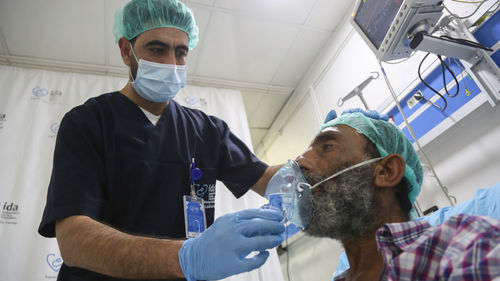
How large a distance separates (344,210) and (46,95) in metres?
2.70

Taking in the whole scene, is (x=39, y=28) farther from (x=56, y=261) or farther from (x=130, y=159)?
(x=130, y=159)

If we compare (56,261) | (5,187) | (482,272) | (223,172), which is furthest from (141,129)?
(5,187)

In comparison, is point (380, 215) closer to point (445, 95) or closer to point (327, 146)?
point (327, 146)

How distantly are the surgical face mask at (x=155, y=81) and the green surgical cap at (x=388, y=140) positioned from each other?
0.74 metres

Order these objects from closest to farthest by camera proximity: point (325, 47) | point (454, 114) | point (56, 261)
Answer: point (454, 114) < point (56, 261) < point (325, 47)

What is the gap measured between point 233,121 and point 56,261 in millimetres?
1800

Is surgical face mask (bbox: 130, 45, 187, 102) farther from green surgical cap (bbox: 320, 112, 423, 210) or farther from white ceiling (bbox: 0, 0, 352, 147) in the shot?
white ceiling (bbox: 0, 0, 352, 147)

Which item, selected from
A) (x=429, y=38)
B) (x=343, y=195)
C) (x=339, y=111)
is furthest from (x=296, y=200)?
(x=339, y=111)

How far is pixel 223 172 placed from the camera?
1.54 metres

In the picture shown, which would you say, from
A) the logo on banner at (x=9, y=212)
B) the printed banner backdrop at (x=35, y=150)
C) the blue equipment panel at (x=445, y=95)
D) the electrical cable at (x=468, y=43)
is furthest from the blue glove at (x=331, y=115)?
the logo on banner at (x=9, y=212)

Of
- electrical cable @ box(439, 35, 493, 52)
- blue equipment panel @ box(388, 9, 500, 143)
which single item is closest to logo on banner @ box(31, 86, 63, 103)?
blue equipment panel @ box(388, 9, 500, 143)

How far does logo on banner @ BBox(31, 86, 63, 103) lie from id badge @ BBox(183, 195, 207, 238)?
2145 millimetres

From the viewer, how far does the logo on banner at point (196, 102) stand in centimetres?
310

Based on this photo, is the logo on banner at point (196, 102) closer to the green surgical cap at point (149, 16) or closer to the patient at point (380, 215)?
the green surgical cap at point (149, 16)
